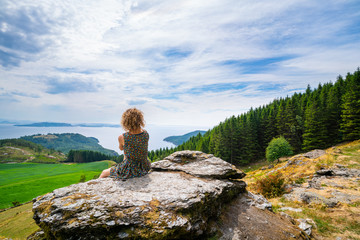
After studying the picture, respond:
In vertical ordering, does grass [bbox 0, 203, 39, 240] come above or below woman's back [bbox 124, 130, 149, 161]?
below

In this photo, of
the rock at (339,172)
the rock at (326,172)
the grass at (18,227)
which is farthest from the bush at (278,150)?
the grass at (18,227)

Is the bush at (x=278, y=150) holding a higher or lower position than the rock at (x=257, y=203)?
lower

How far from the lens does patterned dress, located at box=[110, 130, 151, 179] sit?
604 centimetres

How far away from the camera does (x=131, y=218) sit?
13.5ft

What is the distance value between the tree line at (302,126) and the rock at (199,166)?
4639 centimetres

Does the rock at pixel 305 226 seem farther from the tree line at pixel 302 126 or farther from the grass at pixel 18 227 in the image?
the tree line at pixel 302 126

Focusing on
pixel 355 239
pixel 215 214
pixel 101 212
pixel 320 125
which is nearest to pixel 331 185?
pixel 355 239

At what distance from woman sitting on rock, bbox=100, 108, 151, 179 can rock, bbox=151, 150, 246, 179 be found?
2134 millimetres

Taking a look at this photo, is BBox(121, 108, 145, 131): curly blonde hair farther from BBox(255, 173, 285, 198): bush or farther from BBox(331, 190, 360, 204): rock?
BBox(331, 190, 360, 204): rock

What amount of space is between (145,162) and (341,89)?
70.3 m

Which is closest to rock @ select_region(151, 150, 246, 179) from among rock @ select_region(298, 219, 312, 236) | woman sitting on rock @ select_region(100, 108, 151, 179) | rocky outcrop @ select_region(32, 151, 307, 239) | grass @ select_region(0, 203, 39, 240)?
rocky outcrop @ select_region(32, 151, 307, 239)

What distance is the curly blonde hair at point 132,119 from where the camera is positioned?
5969 millimetres

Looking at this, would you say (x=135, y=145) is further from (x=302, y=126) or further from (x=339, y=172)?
(x=302, y=126)

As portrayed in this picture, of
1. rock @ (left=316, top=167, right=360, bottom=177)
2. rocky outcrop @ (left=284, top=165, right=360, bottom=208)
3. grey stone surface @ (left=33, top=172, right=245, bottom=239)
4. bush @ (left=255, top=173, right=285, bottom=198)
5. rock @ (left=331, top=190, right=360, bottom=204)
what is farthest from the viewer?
rock @ (left=316, top=167, right=360, bottom=177)
